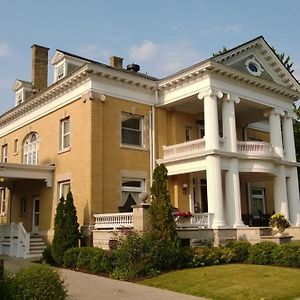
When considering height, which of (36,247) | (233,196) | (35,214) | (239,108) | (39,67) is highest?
(39,67)

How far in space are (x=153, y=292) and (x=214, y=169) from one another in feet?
34.0

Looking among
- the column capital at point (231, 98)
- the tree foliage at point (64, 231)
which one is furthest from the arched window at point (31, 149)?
the column capital at point (231, 98)

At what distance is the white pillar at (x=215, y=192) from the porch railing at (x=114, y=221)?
465 centimetres

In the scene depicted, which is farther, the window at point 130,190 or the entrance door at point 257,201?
the entrance door at point 257,201

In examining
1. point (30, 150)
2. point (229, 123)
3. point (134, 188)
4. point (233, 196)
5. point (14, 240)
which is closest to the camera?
point (233, 196)

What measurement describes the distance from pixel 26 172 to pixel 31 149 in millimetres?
4755

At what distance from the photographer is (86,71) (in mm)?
22328

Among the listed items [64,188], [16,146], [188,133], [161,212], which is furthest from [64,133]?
[161,212]

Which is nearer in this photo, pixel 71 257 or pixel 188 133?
pixel 71 257

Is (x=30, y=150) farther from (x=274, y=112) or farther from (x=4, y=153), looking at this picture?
(x=274, y=112)

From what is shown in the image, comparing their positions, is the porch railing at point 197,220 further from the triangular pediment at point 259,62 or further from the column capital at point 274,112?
the column capital at point 274,112

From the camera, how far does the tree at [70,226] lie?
65.2ft

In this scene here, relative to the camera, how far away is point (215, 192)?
21.9 m

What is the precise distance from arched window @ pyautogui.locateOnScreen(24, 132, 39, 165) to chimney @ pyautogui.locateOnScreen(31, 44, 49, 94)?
4104mm
